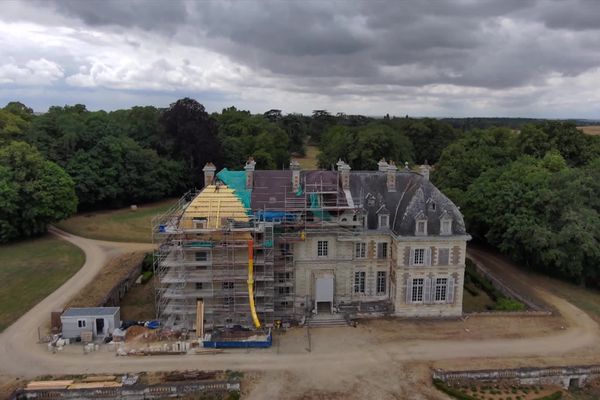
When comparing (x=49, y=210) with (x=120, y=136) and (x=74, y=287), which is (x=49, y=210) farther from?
(x=120, y=136)

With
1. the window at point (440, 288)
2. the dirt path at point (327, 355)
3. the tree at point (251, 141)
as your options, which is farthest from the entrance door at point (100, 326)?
the tree at point (251, 141)

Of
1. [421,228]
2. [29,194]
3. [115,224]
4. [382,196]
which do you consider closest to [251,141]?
[115,224]

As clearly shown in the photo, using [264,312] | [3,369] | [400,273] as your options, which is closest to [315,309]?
[264,312]

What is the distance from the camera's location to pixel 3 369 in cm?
2770

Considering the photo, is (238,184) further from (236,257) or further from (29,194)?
(29,194)

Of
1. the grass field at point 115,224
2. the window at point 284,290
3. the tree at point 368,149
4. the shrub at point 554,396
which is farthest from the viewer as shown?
the tree at point 368,149

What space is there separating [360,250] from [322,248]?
299 cm

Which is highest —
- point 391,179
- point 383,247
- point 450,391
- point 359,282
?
point 391,179

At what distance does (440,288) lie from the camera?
35.3 m

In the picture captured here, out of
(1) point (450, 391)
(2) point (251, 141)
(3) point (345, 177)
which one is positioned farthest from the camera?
(2) point (251, 141)

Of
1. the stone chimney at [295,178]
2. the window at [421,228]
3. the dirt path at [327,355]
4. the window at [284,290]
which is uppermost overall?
the stone chimney at [295,178]

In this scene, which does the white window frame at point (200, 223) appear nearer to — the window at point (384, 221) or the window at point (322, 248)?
the window at point (322, 248)

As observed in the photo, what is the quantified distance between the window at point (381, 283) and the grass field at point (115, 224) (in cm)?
2951

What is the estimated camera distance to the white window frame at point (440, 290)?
35.3 meters
